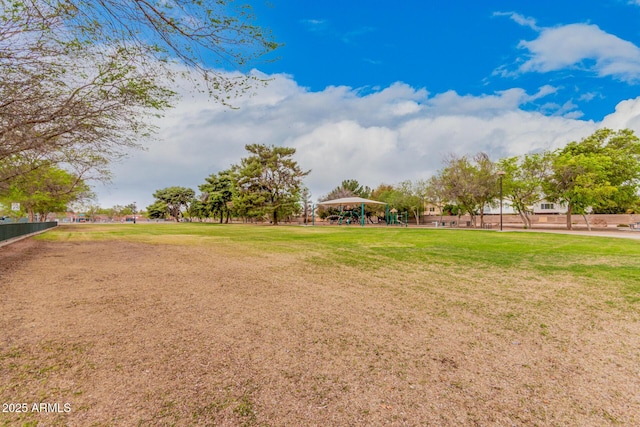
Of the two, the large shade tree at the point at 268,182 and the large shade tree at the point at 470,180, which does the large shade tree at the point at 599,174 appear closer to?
the large shade tree at the point at 470,180

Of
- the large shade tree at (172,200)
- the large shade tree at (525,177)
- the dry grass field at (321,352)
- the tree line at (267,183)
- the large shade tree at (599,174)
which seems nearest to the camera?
the dry grass field at (321,352)

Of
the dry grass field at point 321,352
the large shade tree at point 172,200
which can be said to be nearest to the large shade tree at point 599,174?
the dry grass field at point 321,352

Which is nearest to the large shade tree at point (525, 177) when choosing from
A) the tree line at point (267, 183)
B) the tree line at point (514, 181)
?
the tree line at point (514, 181)

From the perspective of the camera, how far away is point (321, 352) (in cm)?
300

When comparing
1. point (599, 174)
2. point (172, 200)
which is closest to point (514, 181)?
point (599, 174)

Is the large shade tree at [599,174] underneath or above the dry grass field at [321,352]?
above

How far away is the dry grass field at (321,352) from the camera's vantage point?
212 centimetres

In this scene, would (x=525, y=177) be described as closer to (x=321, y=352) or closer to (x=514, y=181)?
(x=514, y=181)

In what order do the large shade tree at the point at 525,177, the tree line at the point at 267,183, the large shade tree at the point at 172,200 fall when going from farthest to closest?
the large shade tree at the point at 172,200, the tree line at the point at 267,183, the large shade tree at the point at 525,177

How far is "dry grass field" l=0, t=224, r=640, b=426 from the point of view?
83.5 inches

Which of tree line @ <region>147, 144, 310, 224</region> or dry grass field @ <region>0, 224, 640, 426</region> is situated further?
tree line @ <region>147, 144, 310, 224</region>

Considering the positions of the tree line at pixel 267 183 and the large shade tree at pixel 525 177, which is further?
the tree line at pixel 267 183

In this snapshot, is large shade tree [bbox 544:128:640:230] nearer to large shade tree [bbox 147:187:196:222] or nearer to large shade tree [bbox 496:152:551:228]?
large shade tree [bbox 496:152:551:228]

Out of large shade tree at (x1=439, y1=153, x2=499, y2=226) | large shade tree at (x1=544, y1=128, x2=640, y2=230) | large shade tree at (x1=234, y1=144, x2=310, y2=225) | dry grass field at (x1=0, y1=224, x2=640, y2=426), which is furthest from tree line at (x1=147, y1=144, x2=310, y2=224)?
dry grass field at (x1=0, y1=224, x2=640, y2=426)
